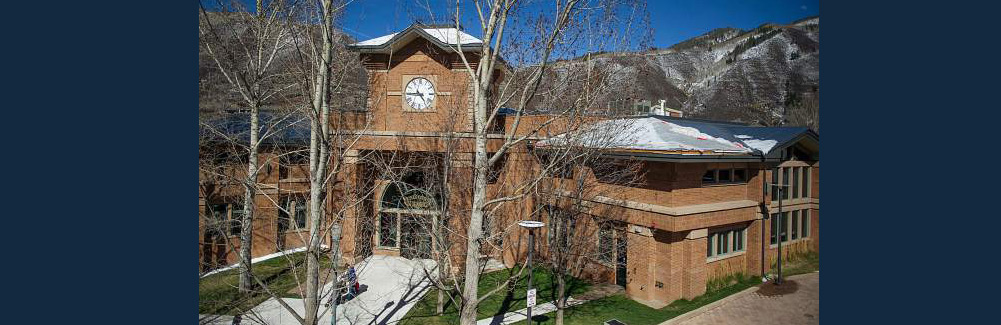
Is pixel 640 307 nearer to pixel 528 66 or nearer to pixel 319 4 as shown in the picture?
pixel 528 66

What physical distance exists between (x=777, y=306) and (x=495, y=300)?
5577 millimetres

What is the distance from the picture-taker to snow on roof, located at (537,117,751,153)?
250 inches

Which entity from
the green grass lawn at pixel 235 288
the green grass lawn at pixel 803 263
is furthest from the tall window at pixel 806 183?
the green grass lawn at pixel 235 288

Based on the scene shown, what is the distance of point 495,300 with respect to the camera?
351 inches

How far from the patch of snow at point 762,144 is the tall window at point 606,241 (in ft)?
13.9

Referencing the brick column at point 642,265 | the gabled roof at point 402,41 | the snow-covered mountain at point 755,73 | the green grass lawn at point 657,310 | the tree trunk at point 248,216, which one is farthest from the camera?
the gabled roof at point 402,41

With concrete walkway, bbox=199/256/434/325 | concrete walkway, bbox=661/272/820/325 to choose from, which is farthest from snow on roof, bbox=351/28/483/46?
concrete walkway, bbox=661/272/820/325

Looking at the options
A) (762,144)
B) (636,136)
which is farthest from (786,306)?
(636,136)

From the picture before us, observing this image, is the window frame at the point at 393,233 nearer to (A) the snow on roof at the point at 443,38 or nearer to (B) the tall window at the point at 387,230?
(B) the tall window at the point at 387,230

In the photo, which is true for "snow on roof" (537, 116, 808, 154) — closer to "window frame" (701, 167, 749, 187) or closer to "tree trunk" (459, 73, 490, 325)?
"window frame" (701, 167, 749, 187)

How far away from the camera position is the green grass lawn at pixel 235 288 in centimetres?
665

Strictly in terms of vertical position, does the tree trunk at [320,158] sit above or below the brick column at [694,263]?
above

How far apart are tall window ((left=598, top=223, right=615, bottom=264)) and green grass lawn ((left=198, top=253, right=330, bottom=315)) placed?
4715 mm

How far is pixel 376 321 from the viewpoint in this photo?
7953 mm
